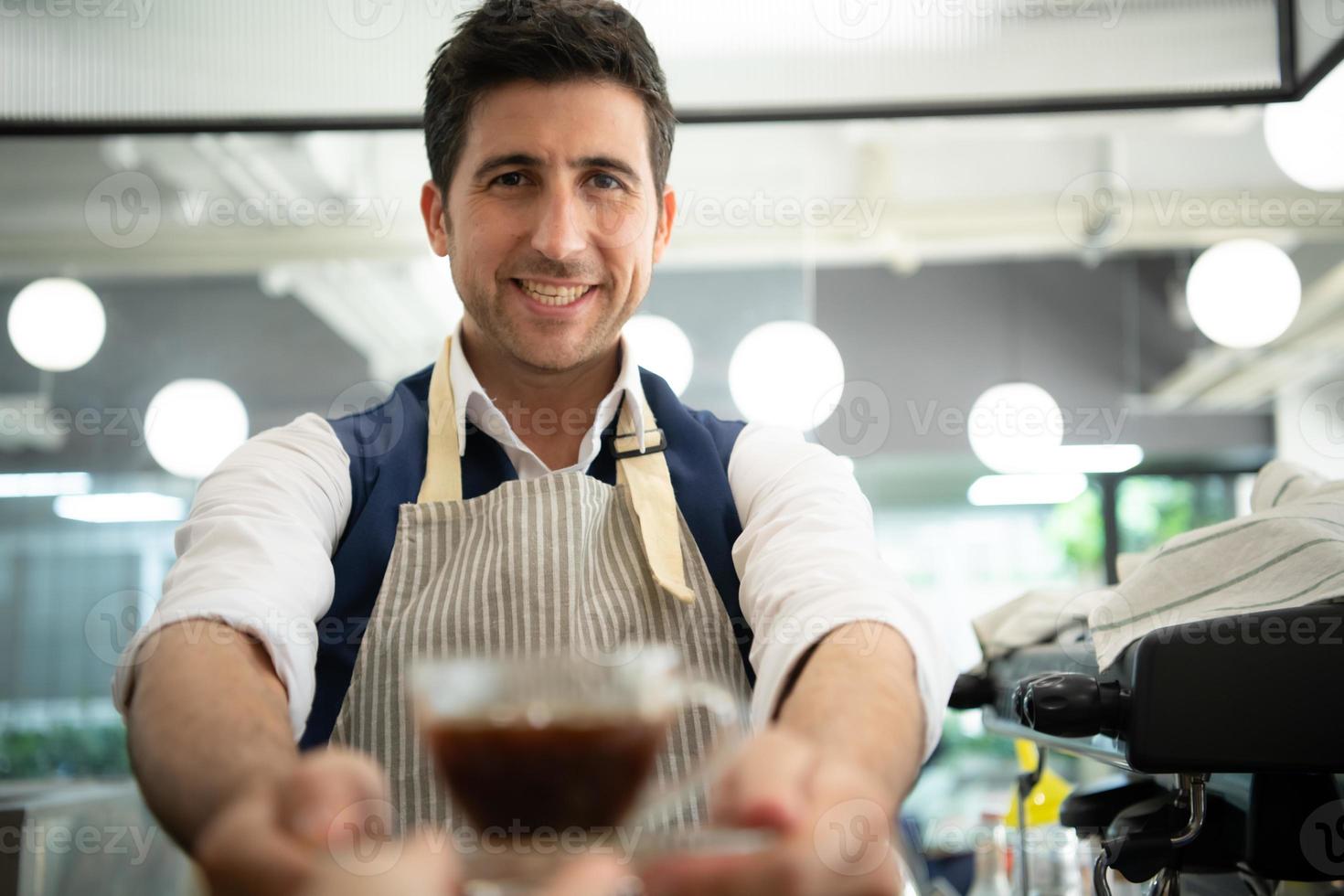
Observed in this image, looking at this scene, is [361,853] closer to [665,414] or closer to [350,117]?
[665,414]

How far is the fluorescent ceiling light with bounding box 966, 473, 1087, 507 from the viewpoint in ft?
20.8

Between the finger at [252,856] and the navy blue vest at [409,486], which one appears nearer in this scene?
the finger at [252,856]

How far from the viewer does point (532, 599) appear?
114cm

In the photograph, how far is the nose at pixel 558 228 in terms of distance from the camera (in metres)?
1.26

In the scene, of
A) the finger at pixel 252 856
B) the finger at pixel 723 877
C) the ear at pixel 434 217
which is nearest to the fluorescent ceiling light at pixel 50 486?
the ear at pixel 434 217

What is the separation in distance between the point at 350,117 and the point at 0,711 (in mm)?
3773

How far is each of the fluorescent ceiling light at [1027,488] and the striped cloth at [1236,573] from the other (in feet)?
17.1

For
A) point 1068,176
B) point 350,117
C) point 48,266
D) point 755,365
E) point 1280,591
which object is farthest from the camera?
point 1068,176

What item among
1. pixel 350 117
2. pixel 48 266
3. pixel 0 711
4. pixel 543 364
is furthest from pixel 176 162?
pixel 543 364

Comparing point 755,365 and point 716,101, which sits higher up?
point 716,101

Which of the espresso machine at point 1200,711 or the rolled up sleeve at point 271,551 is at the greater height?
the rolled up sleeve at point 271,551

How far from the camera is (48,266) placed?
455 centimetres

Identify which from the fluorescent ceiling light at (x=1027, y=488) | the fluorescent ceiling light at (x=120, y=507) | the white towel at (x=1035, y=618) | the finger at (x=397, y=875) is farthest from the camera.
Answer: the fluorescent ceiling light at (x=1027, y=488)

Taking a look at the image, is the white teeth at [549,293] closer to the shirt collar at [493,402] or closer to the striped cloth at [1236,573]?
the shirt collar at [493,402]
